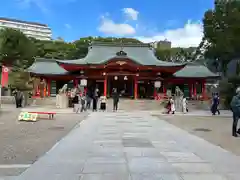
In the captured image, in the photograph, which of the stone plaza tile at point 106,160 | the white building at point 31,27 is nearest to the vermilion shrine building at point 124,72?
the stone plaza tile at point 106,160

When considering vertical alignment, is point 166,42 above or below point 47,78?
above

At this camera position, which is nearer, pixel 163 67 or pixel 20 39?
pixel 163 67

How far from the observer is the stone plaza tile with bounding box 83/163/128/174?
5.86 metres

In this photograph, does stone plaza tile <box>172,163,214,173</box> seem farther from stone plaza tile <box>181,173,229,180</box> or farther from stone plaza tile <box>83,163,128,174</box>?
stone plaza tile <box>83,163,128,174</box>

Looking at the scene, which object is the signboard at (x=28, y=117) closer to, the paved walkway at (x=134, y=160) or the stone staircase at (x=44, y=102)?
the paved walkway at (x=134, y=160)

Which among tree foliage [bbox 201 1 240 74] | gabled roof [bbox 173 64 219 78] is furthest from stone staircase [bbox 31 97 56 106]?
tree foliage [bbox 201 1 240 74]

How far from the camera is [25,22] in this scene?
135375 millimetres

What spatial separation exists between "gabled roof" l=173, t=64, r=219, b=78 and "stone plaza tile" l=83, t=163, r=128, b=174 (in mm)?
30498

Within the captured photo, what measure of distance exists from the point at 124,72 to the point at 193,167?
26371 mm

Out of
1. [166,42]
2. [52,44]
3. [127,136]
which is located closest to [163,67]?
[127,136]

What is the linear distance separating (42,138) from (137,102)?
1951 cm

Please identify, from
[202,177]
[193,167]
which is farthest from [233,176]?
[193,167]

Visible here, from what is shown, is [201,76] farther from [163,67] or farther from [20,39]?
[20,39]

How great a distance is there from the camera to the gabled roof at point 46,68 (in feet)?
119
